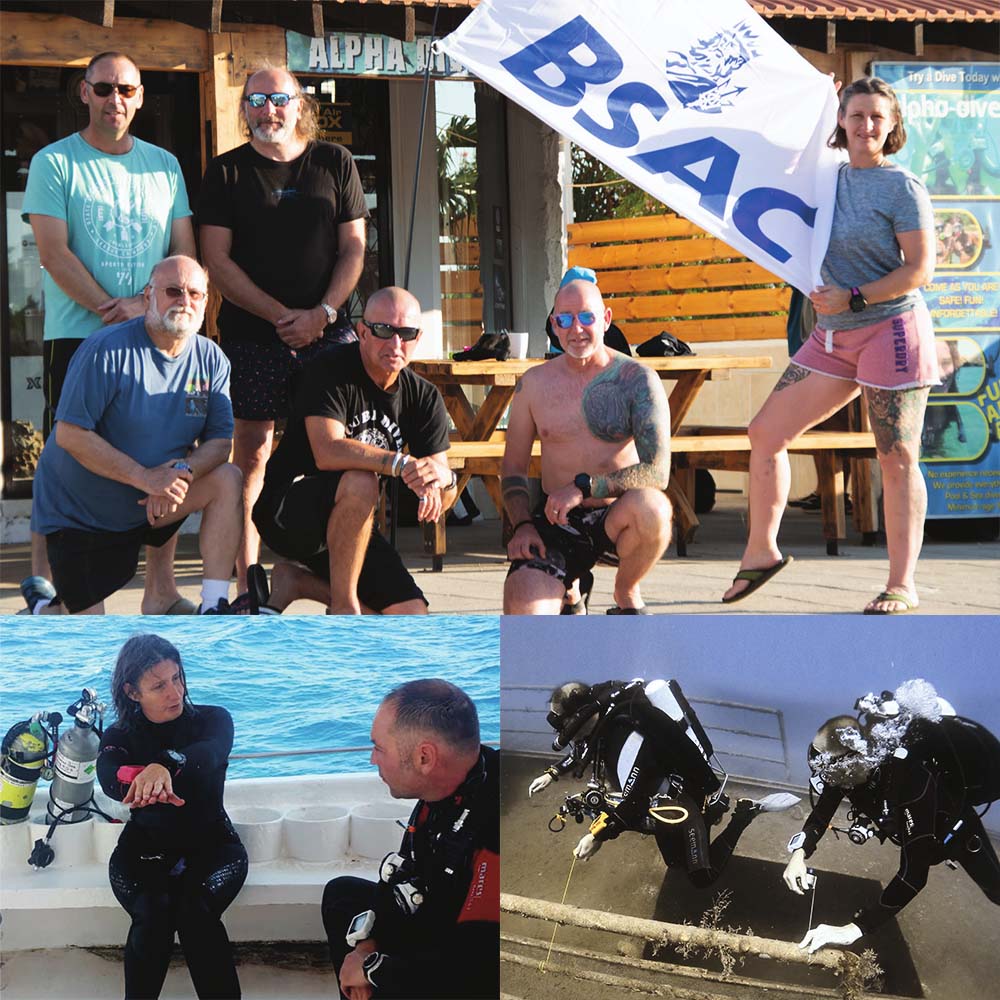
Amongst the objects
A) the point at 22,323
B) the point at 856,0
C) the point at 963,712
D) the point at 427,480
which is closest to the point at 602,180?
the point at 856,0

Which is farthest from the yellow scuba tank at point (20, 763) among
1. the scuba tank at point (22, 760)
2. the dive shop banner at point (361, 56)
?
the dive shop banner at point (361, 56)

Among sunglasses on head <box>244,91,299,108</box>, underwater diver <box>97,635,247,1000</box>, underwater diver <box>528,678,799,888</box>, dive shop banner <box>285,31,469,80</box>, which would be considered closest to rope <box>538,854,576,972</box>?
underwater diver <box>528,678,799,888</box>

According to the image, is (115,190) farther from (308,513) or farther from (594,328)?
(594,328)

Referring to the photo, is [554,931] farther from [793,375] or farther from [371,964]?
[793,375]

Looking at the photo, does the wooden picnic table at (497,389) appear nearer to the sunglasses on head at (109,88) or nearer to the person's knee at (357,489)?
the person's knee at (357,489)

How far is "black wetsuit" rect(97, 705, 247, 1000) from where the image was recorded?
295 centimetres

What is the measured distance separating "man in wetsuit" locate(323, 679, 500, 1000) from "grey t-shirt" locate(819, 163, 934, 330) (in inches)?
89.3

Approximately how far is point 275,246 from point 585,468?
1.24 meters

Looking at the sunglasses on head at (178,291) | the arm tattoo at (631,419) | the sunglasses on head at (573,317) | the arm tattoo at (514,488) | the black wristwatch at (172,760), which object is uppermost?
the sunglasses on head at (178,291)

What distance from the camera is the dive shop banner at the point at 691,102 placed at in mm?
4473

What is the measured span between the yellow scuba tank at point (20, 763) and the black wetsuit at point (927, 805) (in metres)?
1.58

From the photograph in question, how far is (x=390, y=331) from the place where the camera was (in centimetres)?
420

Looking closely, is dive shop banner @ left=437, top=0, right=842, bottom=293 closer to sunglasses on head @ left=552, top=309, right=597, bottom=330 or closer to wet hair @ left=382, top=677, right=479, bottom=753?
sunglasses on head @ left=552, top=309, right=597, bottom=330

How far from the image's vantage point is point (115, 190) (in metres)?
4.54
